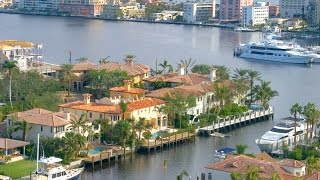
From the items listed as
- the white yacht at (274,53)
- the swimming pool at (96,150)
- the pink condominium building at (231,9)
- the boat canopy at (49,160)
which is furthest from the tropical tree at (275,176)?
the pink condominium building at (231,9)

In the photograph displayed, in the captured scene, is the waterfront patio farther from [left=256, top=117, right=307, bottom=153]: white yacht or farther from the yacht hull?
the yacht hull

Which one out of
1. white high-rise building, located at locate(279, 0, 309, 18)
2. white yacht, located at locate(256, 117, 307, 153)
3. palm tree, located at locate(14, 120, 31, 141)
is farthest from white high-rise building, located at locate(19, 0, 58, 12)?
palm tree, located at locate(14, 120, 31, 141)

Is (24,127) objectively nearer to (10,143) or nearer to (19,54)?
(10,143)

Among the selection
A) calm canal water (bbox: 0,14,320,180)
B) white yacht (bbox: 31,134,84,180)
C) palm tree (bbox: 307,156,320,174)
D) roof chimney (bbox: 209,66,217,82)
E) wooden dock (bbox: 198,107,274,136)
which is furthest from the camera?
roof chimney (bbox: 209,66,217,82)

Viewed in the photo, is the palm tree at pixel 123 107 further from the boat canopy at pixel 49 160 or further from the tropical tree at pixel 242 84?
the tropical tree at pixel 242 84

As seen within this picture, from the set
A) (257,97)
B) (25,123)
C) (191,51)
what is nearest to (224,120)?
(257,97)

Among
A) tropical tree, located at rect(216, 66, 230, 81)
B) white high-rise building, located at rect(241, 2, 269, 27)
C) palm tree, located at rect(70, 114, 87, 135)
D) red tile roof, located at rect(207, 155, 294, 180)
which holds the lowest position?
red tile roof, located at rect(207, 155, 294, 180)
